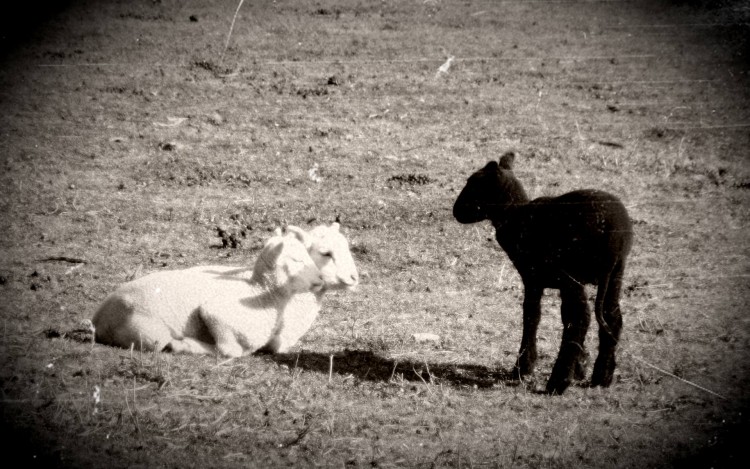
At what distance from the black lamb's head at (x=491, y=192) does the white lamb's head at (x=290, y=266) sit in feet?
4.40

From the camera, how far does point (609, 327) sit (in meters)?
5.49

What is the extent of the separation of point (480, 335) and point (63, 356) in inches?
147

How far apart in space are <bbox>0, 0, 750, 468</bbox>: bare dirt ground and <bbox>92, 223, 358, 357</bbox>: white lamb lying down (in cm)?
19

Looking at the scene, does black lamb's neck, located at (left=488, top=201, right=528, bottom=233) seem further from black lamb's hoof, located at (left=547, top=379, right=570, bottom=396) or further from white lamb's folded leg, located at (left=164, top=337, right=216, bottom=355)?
white lamb's folded leg, located at (left=164, top=337, right=216, bottom=355)

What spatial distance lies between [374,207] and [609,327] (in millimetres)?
4866

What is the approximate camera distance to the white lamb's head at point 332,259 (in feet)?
19.0

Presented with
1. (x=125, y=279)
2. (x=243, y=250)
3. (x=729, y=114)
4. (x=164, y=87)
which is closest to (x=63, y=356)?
(x=125, y=279)

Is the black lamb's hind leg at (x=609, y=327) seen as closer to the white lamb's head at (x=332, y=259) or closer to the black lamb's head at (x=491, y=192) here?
the black lamb's head at (x=491, y=192)

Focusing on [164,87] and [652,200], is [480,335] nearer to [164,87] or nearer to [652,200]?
[652,200]

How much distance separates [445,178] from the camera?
10.7m

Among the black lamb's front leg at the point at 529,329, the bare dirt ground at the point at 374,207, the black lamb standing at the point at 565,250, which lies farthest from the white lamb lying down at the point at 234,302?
the black lamb's front leg at the point at 529,329

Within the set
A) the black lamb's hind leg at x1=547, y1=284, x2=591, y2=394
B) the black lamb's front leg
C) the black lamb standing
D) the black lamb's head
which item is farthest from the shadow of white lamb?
the black lamb's hind leg at x1=547, y1=284, x2=591, y2=394

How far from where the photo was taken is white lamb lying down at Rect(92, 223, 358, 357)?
570 centimetres

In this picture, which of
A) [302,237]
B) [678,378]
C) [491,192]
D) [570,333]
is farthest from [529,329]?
[302,237]
